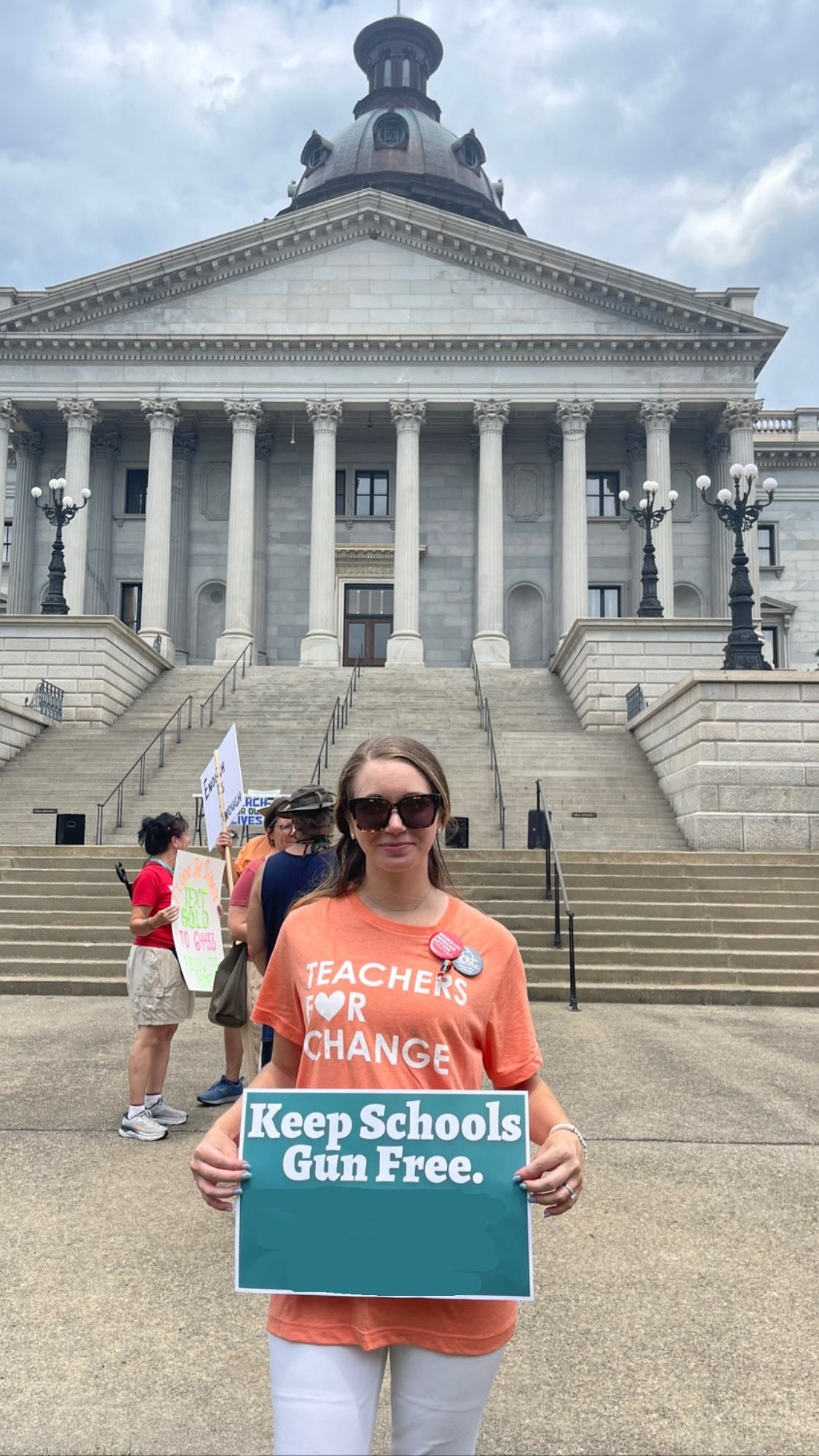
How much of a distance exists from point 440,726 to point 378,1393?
85.4 feet

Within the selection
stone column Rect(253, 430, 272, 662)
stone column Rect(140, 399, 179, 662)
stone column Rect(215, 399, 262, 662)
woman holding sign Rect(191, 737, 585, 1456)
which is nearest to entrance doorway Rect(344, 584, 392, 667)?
stone column Rect(253, 430, 272, 662)

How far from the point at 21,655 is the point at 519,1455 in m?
30.3

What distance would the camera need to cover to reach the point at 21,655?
3086 centimetres

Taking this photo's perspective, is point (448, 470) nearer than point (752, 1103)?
No

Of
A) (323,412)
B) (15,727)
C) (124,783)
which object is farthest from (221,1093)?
(323,412)

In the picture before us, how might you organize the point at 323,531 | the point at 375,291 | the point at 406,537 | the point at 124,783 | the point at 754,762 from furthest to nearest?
the point at 375,291 < the point at 323,531 < the point at 406,537 < the point at 124,783 < the point at 754,762

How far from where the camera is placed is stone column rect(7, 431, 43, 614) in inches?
1652

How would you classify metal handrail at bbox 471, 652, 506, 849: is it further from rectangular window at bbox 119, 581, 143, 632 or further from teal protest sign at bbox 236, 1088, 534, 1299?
teal protest sign at bbox 236, 1088, 534, 1299

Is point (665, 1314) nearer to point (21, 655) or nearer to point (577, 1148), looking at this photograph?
point (577, 1148)

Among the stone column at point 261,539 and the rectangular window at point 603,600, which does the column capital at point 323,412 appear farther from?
the rectangular window at point 603,600

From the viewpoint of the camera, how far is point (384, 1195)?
7.61ft

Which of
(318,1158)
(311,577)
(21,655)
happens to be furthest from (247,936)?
(311,577)

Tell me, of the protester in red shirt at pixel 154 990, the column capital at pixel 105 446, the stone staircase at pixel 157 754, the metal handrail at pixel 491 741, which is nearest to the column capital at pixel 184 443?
the column capital at pixel 105 446

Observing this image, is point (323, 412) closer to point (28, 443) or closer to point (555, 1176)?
point (28, 443)
